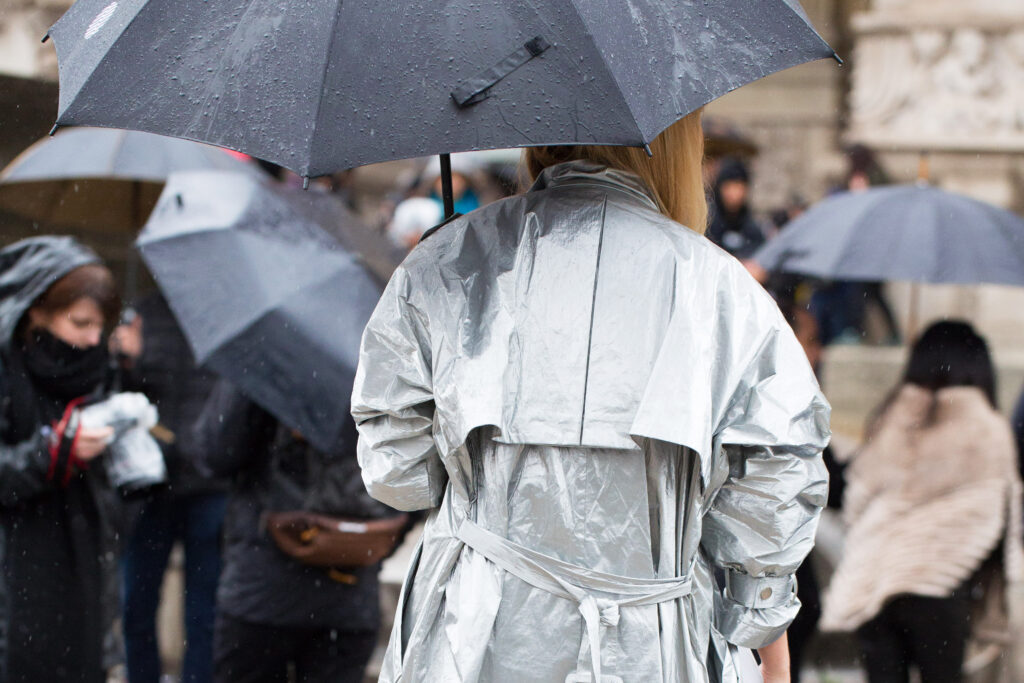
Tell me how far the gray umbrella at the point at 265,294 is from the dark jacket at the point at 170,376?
3.26 ft

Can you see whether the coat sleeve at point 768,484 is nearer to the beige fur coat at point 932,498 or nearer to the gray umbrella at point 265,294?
the gray umbrella at point 265,294

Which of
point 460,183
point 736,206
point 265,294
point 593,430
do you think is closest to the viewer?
point 593,430

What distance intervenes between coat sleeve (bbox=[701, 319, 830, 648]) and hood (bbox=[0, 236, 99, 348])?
250 cm

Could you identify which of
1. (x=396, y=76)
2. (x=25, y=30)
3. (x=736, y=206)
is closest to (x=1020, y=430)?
(x=736, y=206)

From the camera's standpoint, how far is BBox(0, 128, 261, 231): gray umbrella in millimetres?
5309

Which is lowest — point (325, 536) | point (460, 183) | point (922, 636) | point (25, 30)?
point (922, 636)

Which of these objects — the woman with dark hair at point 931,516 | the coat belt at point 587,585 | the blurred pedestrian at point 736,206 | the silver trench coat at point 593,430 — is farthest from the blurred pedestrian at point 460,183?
the coat belt at point 587,585

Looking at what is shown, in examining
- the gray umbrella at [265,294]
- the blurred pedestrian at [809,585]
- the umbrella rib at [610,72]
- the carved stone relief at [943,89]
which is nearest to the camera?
the umbrella rib at [610,72]

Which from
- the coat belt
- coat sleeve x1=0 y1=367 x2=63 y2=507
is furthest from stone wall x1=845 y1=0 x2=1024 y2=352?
the coat belt

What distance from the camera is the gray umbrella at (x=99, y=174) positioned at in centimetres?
531

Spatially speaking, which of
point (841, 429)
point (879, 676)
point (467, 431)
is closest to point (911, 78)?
point (841, 429)

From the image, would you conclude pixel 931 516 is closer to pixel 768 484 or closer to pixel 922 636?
pixel 922 636

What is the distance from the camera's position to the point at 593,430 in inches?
83.8

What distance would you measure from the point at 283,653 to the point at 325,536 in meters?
0.46
